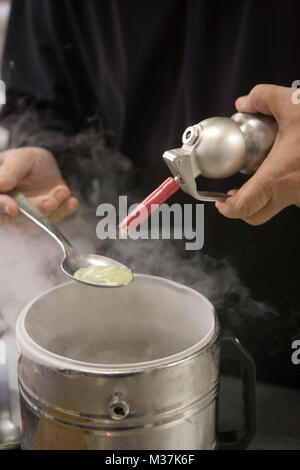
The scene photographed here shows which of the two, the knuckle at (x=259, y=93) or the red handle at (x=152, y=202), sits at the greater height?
the knuckle at (x=259, y=93)

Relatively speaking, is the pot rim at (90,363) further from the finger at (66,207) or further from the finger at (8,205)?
the finger at (66,207)

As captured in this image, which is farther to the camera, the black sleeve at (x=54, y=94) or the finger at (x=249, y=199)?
the black sleeve at (x=54, y=94)

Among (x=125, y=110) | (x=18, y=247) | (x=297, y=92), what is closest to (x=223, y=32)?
(x=125, y=110)

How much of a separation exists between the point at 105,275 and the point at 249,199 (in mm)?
273

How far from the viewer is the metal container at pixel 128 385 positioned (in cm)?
58

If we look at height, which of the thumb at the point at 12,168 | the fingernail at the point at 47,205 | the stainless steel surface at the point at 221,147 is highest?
the stainless steel surface at the point at 221,147

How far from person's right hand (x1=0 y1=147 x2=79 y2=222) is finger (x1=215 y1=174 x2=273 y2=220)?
0.40 meters

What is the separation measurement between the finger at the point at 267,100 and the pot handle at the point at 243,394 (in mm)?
361

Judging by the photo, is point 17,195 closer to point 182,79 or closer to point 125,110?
point 125,110

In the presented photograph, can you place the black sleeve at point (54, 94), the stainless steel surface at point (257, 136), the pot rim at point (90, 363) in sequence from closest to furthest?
the pot rim at point (90, 363) → the stainless steel surface at point (257, 136) → the black sleeve at point (54, 94)

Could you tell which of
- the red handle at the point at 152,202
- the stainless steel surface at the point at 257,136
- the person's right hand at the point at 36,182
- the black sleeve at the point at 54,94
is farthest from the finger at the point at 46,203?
the stainless steel surface at the point at 257,136

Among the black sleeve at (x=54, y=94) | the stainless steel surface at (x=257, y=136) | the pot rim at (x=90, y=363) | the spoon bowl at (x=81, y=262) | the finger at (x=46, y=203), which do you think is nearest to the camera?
the pot rim at (x=90, y=363)

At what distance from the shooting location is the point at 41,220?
0.89 meters
